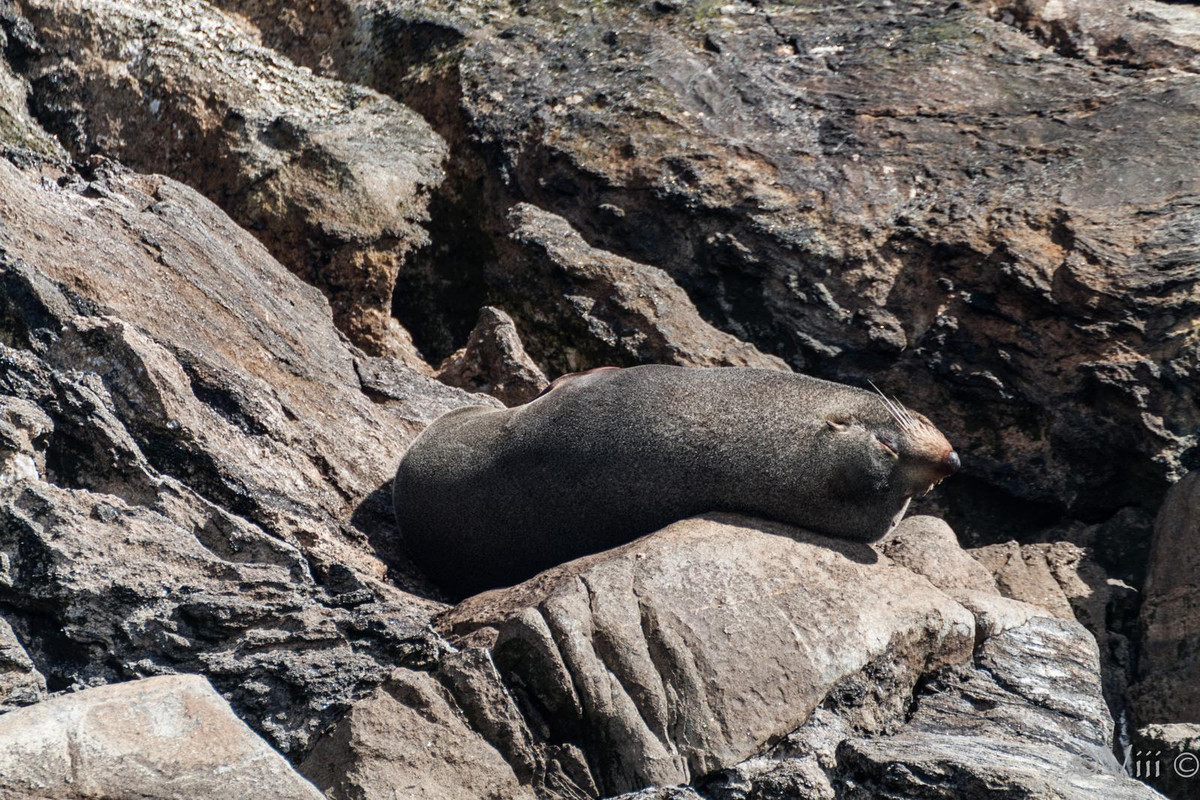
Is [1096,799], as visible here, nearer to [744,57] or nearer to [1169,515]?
[1169,515]

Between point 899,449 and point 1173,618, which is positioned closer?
point 899,449

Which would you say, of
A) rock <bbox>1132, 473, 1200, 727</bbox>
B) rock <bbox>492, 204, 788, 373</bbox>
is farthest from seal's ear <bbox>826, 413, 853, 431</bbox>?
rock <bbox>1132, 473, 1200, 727</bbox>

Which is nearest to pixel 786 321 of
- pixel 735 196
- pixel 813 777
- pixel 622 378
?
pixel 735 196

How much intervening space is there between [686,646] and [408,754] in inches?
38.5

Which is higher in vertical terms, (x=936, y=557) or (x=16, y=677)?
(x=936, y=557)

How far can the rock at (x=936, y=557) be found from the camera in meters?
5.36

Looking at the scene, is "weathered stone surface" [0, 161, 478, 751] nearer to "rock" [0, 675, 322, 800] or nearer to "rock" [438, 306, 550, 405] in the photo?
"rock" [438, 306, 550, 405]

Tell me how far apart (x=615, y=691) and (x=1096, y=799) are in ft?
4.81

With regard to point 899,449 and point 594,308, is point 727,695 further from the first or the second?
point 594,308

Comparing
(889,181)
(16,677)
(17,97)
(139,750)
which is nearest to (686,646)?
(139,750)

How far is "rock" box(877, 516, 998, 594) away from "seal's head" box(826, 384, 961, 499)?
29 cm

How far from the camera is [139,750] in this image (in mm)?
3334

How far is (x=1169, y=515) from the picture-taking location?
19.9 ft

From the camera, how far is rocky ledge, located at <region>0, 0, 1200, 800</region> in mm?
4074
